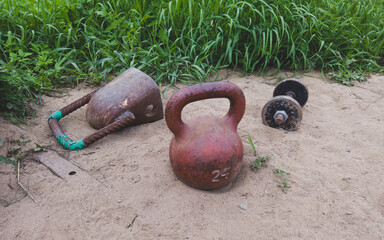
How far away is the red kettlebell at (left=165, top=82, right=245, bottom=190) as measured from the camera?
1793mm

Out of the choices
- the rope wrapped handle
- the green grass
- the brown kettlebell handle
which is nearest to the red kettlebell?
the brown kettlebell handle

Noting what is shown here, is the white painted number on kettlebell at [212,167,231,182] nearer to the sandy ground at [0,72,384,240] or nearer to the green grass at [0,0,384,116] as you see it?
the sandy ground at [0,72,384,240]

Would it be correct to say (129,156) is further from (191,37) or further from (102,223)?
(191,37)

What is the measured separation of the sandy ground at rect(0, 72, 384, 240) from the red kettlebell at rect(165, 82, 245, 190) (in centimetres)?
15

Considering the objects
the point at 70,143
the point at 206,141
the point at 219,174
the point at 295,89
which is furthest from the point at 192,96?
the point at 295,89

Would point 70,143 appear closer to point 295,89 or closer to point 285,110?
point 285,110

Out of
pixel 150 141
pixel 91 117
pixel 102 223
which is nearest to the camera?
pixel 102 223

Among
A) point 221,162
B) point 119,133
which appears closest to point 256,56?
point 119,133

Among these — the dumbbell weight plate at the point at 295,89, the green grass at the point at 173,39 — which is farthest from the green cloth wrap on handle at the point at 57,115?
the dumbbell weight plate at the point at 295,89

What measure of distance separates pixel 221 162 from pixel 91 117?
135 centimetres

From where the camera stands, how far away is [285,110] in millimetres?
2619

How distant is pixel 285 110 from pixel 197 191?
1.14 metres

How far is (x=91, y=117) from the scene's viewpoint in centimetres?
266

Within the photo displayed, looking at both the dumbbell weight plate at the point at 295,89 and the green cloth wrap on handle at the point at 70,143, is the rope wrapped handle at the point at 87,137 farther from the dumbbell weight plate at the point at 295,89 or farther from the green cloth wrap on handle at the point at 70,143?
the dumbbell weight plate at the point at 295,89
